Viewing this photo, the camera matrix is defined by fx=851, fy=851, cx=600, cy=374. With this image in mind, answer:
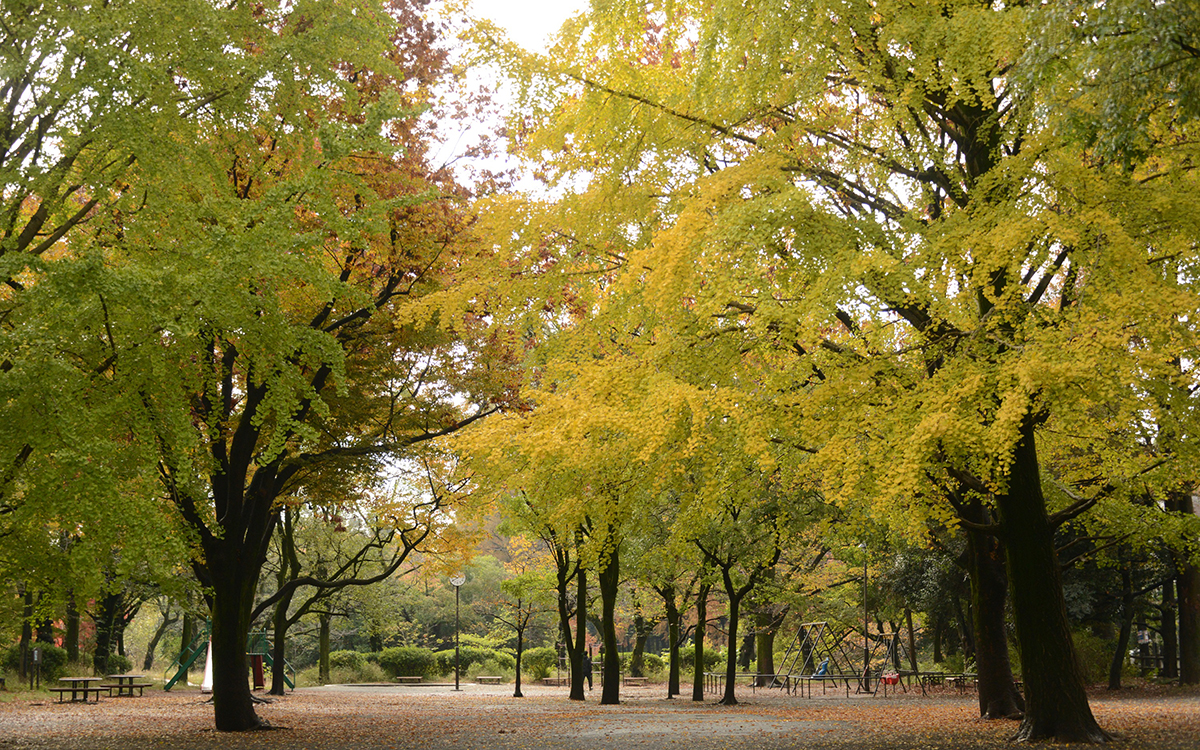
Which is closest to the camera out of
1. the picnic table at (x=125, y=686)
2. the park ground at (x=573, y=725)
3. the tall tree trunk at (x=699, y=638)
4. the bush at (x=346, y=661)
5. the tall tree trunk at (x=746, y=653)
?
the park ground at (x=573, y=725)

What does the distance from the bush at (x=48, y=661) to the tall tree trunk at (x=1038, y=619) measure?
28753 mm

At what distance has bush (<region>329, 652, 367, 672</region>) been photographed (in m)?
39.9

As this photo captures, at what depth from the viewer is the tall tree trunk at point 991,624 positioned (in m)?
13.2

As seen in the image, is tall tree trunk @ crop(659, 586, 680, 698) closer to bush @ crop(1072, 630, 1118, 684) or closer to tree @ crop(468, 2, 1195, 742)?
bush @ crop(1072, 630, 1118, 684)

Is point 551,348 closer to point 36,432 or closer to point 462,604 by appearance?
point 36,432

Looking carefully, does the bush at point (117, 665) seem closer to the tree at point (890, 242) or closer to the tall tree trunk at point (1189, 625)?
the tree at point (890, 242)

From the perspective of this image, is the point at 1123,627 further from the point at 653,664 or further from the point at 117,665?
the point at 117,665

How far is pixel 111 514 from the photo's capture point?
7031 mm

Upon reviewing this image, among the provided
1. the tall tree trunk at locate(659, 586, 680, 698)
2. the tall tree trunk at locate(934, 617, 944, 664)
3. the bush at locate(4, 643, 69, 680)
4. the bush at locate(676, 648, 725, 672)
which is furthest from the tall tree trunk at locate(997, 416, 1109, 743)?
the bush at locate(676, 648, 725, 672)

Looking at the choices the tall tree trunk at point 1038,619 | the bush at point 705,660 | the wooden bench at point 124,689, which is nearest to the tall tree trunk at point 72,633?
the wooden bench at point 124,689

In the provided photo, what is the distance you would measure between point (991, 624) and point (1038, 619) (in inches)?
154

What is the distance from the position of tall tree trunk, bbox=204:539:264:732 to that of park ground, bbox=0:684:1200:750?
0.48 meters

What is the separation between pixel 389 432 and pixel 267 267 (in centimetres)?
733

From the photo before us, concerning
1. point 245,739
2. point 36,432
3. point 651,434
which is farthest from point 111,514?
point 245,739
